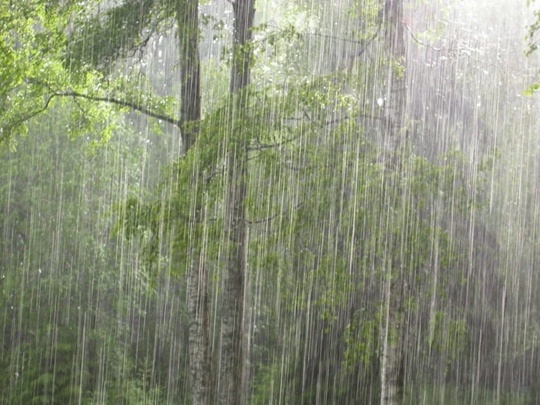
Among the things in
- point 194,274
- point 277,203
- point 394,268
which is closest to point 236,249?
point 277,203

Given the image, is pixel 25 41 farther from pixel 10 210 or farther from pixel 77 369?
pixel 77 369

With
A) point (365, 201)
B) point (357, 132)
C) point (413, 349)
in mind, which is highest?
point (357, 132)

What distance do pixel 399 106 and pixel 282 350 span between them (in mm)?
11692

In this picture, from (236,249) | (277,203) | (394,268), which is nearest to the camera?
(394,268)

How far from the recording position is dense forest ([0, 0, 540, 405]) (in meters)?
10.5

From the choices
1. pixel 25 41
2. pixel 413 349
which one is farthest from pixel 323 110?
pixel 413 349

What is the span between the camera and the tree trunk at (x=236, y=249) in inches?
445

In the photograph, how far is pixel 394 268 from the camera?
10.0 metres

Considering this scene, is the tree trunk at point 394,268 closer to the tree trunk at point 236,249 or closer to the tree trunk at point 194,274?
the tree trunk at point 236,249

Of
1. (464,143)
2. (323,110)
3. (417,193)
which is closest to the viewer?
→ (417,193)

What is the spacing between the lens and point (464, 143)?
16.1 meters

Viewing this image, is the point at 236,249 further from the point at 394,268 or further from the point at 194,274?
the point at 394,268

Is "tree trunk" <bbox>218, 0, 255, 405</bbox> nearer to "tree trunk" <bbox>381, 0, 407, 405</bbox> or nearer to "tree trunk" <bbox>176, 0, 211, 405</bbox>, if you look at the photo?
"tree trunk" <bbox>176, 0, 211, 405</bbox>

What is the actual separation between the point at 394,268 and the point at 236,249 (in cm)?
260
